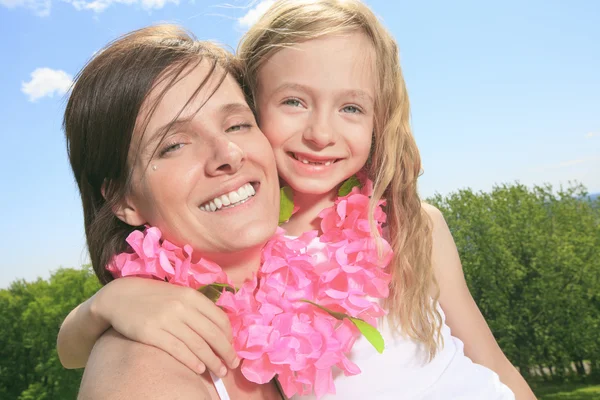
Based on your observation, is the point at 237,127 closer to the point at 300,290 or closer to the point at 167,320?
the point at 300,290

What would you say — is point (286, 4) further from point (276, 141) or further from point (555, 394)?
point (555, 394)

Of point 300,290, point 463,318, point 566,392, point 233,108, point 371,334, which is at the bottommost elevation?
point 566,392

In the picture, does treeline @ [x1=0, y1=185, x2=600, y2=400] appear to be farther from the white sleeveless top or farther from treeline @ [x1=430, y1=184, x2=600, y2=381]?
the white sleeveless top

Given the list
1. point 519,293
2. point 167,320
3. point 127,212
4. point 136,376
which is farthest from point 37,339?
point 136,376

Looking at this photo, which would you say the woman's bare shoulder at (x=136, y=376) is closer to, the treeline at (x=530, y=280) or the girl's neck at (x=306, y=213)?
the girl's neck at (x=306, y=213)

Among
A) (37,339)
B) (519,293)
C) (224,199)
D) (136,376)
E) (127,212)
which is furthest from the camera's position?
(37,339)

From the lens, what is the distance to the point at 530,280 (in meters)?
11.7

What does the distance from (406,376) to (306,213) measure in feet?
3.37

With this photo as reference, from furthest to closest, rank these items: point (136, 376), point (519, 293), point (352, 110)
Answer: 1. point (519, 293)
2. point (352, 110)
3. point (136, 376)

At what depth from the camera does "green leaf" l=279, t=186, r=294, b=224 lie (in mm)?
3123

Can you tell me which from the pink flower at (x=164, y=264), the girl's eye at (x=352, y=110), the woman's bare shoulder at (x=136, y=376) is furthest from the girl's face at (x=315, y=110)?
the woman's bare shoulder at (x=136, y=376)

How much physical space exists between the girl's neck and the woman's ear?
85cm

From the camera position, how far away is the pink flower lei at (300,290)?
99.4 inches

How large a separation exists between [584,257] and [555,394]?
294cm
